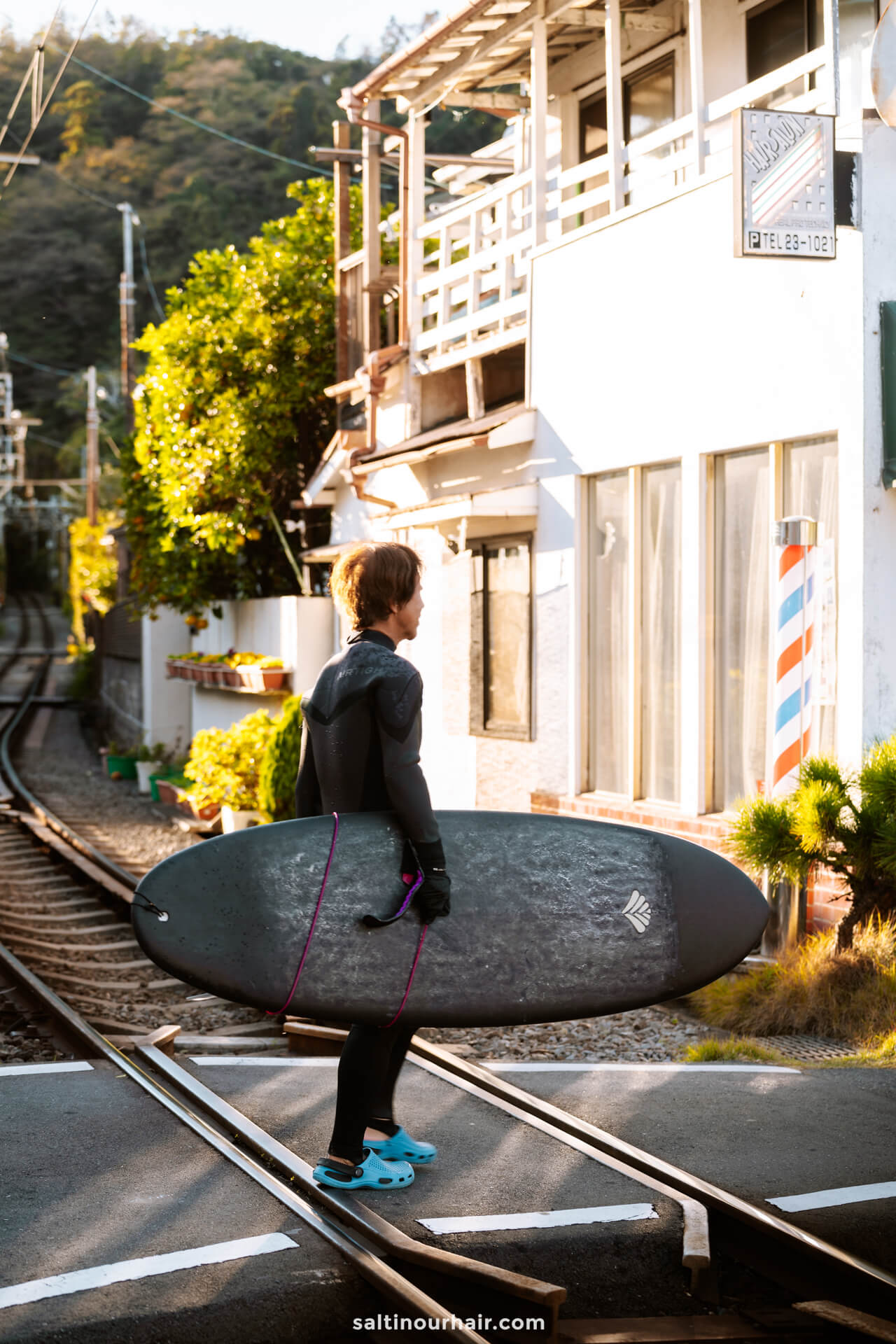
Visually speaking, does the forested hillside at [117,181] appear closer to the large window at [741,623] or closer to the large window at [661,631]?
the large window at [661,631]

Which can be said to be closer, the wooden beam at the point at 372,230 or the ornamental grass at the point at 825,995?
the ornamental grass at the point at 825,995

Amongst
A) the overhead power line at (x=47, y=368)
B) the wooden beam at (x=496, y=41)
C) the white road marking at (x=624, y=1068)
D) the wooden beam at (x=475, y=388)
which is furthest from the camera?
the overhead power line at (x=47, y=368)

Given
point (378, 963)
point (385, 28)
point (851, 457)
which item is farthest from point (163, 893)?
point (385, 28)

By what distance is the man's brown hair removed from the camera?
184 inches

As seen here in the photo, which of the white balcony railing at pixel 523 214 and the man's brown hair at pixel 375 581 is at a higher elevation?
the white balcony railing at pixel 523 214

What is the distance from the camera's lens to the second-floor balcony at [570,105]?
33.4 ft

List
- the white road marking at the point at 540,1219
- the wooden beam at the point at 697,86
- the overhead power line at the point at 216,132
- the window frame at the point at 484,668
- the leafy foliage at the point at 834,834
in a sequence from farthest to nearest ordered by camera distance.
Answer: the overhead power line at the point at 216,132
the window frame at the point at 484,668
the wooden beam at the point at 697,86
the leafy foliage at the point at 834,834
the white road marking at the point at 540,1219

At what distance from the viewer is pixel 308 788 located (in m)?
4.84

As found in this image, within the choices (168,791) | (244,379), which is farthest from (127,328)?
(168,791)

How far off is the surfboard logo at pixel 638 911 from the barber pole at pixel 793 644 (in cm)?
351

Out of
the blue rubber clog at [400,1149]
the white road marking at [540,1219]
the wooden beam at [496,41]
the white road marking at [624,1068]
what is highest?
the wooden beam at [496,41]

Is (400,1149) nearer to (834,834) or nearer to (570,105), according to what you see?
(834,834)

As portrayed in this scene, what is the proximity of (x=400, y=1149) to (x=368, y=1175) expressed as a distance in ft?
0.60

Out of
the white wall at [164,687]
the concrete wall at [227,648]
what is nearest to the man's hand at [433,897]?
the concrete wall at [227,648]
